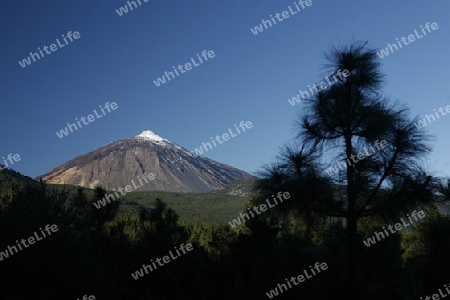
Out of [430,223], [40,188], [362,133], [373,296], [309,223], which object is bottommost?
[373,296]

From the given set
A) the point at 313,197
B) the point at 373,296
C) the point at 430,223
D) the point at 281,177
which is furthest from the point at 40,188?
the point at 430,223

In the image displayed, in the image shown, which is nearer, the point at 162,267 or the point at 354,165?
the point at 354,165

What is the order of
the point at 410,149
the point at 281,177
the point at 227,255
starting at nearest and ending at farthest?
the point at 410,149, the point at 281,177, the point at 227,255

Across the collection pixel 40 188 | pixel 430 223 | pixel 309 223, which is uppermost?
pixel 40 188

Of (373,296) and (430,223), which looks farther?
(430,223)

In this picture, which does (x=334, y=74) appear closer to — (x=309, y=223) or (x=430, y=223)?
(x=309, y=223)

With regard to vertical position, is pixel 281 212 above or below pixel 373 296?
above

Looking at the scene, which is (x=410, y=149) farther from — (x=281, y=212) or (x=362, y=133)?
(x=281, y=212)

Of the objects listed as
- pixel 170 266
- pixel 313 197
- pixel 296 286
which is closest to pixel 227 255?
pixel 170 266

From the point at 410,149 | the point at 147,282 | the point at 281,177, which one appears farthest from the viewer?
the point at 147,282
